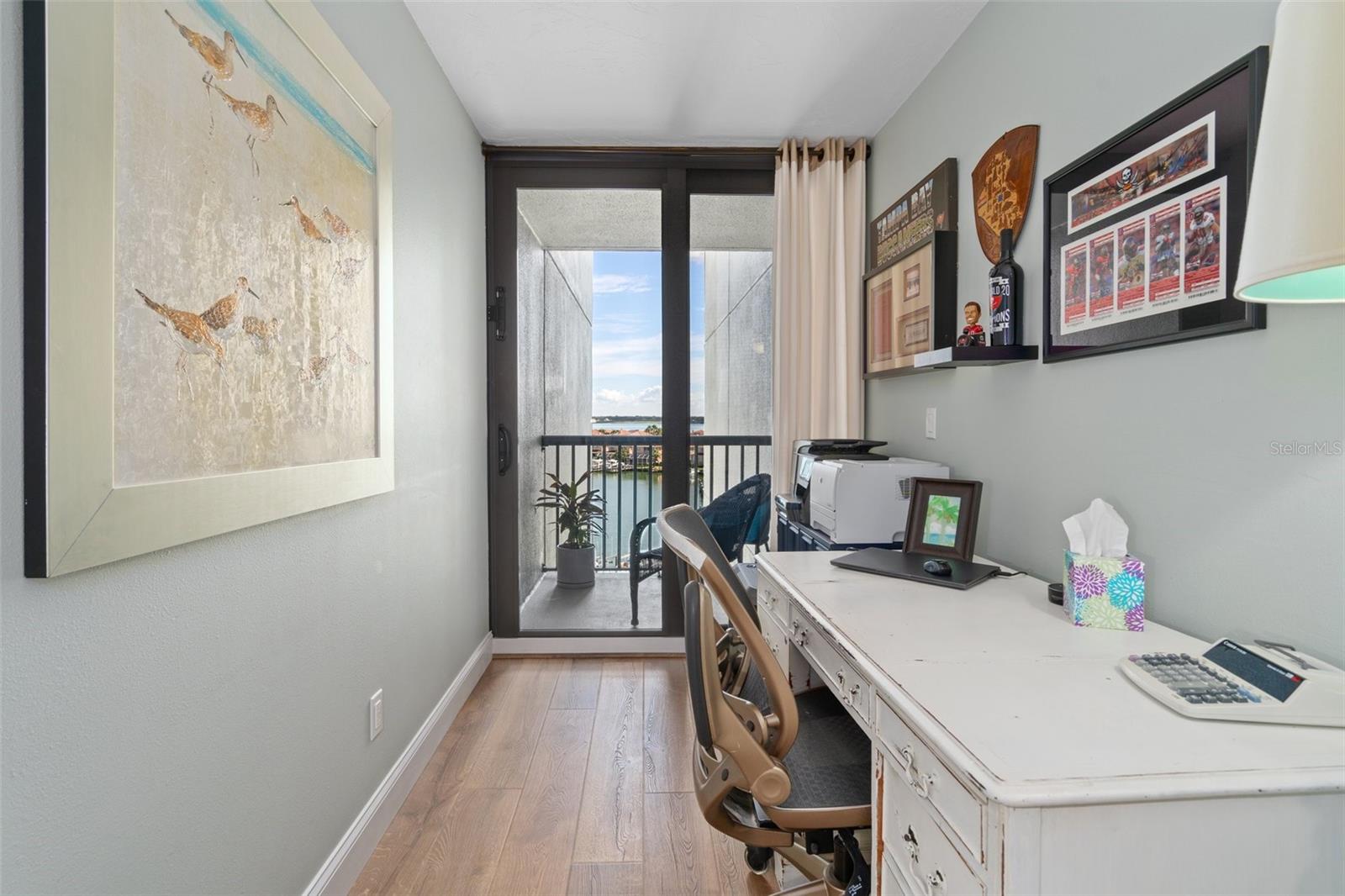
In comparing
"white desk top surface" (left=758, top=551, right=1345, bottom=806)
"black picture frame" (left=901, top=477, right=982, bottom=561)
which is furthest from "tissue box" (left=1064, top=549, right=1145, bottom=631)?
"black picture frame" (left=901, top=477, right=982, bottom=561)

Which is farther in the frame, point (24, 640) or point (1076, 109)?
point (1076, 109)

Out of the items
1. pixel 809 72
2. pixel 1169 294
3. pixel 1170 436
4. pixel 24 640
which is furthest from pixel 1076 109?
pixel 24 640

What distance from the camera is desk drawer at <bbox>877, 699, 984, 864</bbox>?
78 cm

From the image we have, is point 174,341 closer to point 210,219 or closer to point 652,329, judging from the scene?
point 210,219

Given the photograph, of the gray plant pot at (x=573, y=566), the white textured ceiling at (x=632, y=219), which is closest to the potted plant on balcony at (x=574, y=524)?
the gray plant pot at (x=573, y=566)

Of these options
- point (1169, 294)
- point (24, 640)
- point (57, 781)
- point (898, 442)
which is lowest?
point (57, 781)

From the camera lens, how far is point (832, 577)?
1.67m

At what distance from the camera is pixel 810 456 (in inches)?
100

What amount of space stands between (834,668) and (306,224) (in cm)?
154

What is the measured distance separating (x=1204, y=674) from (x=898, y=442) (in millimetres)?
1815

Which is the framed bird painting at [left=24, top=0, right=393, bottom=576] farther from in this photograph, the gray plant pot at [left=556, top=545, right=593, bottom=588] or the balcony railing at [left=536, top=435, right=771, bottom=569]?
the gray plant pot at [left=556, top=545, right=593, bottom=588]

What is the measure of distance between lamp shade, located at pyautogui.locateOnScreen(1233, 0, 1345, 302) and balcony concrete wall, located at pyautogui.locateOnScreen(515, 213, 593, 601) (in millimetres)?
2798

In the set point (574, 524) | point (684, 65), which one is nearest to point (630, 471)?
point (574, 524)

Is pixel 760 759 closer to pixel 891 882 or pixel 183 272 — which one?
pixel 891 882
